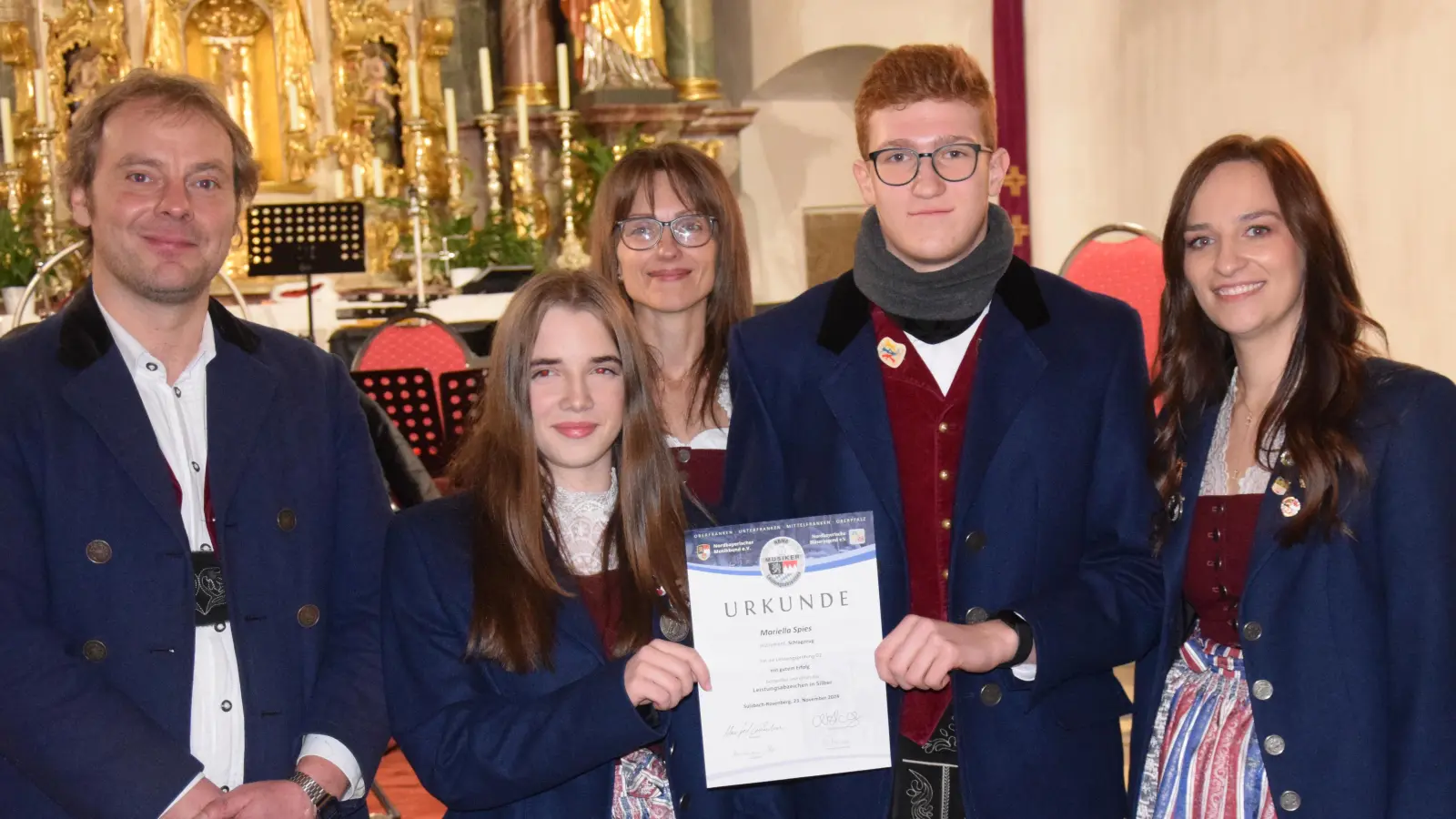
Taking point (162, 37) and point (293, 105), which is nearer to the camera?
point (162, 37)

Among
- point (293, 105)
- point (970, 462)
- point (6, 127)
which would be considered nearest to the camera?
point (970, 462)

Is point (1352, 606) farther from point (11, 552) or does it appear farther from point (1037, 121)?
point (1037, 121)

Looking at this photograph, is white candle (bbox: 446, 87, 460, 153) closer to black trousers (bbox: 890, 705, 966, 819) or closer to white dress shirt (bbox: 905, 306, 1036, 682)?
white dress shirt (bbox: 905, 306, 1036, 682)

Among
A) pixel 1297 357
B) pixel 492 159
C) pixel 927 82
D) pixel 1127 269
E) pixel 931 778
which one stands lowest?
pixel 931 778

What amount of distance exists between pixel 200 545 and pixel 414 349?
3512 mm

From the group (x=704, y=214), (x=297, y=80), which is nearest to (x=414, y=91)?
(x=297, y=80)

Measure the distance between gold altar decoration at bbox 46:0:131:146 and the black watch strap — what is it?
942 centimetres

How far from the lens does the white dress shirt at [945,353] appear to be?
2.70m

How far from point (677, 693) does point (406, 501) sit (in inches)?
99.0

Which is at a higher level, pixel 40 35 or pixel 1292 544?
pixel 40 35

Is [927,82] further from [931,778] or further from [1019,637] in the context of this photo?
[931,778]

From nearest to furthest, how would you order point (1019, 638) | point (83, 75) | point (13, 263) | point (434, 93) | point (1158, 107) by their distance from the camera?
point (1019, 638), point (13, 263), point (1158, 107), point (83, 75), point (434, 93)

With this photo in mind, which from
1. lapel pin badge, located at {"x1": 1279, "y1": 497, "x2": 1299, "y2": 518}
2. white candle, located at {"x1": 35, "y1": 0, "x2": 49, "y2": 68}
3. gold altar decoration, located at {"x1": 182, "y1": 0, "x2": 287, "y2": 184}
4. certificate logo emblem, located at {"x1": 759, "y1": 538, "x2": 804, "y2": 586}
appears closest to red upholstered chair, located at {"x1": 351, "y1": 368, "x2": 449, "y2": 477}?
certificate logo emblem, located at {"x1": 759, "y1": 538, "x2": 804, "y2": 586}

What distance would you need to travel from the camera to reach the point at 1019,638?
2.46m
